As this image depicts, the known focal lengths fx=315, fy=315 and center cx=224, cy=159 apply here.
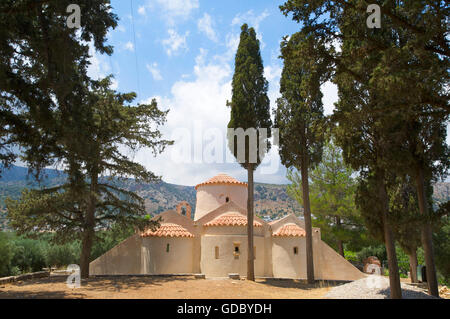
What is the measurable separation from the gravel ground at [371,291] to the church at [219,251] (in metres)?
7.41

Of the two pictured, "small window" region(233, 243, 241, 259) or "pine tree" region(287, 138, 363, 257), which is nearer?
"small window" region(233, 243, 241, 259)

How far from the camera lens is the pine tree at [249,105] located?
59.8ft

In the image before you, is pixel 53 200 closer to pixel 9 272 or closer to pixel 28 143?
pixel 28 143

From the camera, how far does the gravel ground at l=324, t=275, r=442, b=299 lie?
1130cm

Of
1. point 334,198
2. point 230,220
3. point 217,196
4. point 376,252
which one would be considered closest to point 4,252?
point 230,220

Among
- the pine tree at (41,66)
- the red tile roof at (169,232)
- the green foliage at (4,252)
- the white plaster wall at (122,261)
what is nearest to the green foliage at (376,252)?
the red tile roof at (169,232)

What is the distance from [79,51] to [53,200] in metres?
8.14

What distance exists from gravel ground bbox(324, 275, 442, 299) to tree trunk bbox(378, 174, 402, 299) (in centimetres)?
71

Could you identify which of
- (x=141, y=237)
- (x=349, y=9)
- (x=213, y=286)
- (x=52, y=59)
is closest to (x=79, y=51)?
(x=52, y=59)

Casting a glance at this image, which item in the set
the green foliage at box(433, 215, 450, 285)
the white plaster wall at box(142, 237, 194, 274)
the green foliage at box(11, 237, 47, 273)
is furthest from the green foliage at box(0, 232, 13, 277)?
the green foliage at box(433, 215, 450, 285)

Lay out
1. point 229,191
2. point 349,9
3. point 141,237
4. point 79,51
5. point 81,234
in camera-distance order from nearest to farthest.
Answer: point 349,9 < point 79,51 < point 81,234 < point 141,237 < point 229,191

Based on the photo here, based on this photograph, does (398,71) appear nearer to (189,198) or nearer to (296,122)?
(296,122)

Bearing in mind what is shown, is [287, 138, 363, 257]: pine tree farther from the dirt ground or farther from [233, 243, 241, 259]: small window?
the dirt ground

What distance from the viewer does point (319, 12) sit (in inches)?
354
